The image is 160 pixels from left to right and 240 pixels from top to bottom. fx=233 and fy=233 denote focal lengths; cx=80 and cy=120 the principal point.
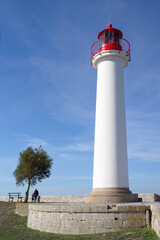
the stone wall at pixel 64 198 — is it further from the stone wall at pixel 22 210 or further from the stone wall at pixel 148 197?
the stone wall at pixel 148 197

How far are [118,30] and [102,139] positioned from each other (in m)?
7.26

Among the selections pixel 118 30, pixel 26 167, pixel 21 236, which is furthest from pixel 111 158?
pixel 26 167

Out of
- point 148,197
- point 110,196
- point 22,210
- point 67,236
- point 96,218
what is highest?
point 110,196

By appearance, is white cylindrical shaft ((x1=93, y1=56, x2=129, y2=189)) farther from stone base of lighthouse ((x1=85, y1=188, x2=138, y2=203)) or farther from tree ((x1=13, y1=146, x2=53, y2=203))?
tree ((x1=13, y1=146, x2=53, y2=203))

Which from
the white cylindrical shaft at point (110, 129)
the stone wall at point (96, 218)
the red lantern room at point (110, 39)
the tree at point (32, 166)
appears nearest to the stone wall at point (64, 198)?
the tree at point (32, 166)

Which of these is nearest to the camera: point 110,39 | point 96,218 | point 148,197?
point 96,218

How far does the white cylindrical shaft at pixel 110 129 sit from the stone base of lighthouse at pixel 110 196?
0.25m

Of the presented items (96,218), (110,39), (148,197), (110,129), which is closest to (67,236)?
(96,218)

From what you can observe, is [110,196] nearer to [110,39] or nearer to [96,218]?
[96,218]

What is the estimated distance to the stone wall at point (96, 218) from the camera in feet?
33.2

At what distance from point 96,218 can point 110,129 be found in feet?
16.9

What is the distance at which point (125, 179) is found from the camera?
13336 mm

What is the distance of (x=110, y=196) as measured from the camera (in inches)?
489

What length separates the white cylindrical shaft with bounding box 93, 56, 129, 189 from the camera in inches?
517
